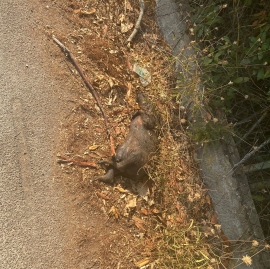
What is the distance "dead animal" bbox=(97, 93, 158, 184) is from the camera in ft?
10.3

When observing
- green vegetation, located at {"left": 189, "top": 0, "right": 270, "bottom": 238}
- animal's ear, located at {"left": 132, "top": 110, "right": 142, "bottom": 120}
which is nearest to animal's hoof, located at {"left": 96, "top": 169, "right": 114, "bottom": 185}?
animal's ear, located at {"left": 132, "top": 110, "right": 142, "bottom": 120}

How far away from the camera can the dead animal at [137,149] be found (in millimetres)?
3152

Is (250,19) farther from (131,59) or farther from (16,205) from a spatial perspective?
(16,205)

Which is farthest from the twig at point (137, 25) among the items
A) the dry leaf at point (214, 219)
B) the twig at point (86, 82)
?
the dry leaf at point (214, 219)

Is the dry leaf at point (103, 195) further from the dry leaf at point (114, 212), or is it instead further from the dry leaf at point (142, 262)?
the dry leaf at point (142, 262)

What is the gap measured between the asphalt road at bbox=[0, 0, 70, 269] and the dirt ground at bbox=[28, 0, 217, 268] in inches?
4.6

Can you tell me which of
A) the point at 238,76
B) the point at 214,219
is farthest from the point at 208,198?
the point at 238,76

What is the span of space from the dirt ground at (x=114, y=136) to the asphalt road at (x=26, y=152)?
12 centimetres

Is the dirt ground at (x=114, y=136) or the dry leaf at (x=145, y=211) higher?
the dirt ground at (x=114, y=136)

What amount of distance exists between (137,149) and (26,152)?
3.44 feet

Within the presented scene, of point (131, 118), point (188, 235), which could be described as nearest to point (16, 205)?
point (131, 118)

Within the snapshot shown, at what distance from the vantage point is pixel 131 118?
3.46 m

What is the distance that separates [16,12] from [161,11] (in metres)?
1.70

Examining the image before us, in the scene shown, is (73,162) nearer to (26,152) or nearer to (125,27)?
(26,152)
